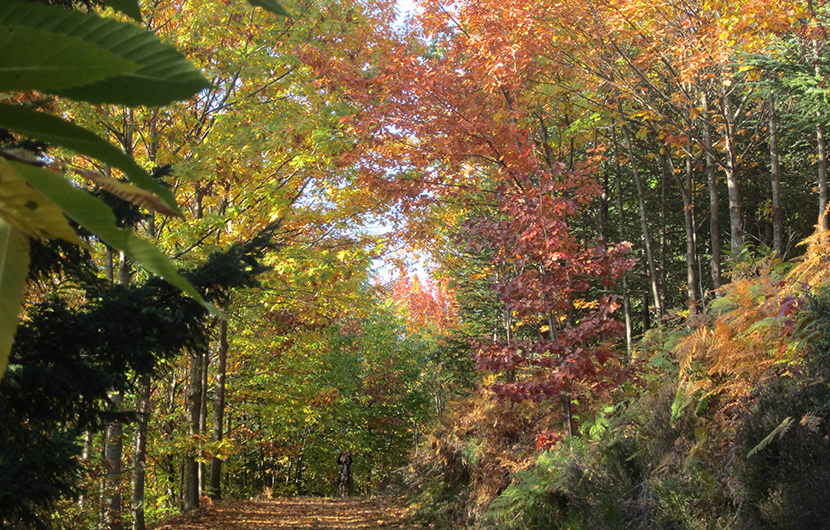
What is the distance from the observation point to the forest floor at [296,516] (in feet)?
34.0

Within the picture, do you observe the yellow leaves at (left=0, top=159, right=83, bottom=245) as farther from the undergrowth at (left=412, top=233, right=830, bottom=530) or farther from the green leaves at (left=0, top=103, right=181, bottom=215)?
the undergrowth at (left=412, top=233, right=830, bottom=530)

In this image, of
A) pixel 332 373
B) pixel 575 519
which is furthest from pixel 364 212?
pixel 332 373

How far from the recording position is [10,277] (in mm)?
295

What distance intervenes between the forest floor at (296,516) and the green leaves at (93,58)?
10790 mm

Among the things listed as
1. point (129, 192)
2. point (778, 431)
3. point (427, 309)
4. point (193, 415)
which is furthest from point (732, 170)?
point (427, 309)

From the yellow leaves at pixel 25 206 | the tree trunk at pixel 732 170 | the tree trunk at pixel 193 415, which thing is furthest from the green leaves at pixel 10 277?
the tree trunk at pixel 193 415

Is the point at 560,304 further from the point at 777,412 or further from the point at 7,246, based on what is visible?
the point at 7,246

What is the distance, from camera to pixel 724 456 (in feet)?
16.1

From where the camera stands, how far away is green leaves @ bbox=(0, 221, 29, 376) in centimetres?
27

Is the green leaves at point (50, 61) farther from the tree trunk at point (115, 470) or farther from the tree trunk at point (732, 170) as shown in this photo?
the tree trunk at point (732, 170)

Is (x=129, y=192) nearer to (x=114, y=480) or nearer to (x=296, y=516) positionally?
(x=114, y=480)

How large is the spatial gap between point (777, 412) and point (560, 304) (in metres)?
2.63

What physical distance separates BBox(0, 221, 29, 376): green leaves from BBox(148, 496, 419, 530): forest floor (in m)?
10.7

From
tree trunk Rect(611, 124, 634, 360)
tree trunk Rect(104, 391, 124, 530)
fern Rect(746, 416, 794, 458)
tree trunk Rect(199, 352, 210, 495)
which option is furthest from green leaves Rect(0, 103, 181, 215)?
tree trunk Rect(199, 352, 210, 495)
